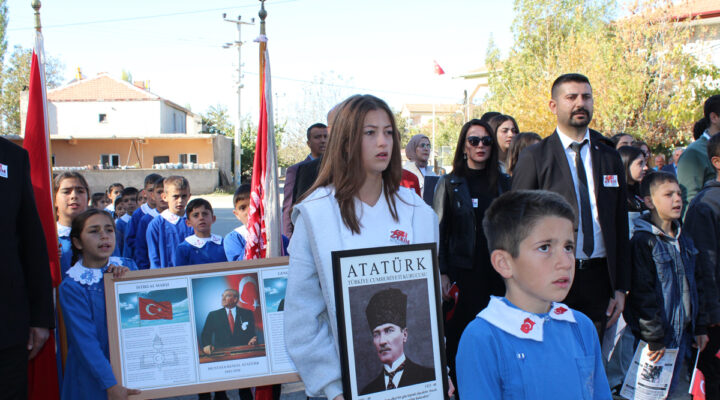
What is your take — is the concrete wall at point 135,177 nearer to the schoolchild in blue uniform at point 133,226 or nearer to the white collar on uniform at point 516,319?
the schoolchild in blue uniform at point 133,226

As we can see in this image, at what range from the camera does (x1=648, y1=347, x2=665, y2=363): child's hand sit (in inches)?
152

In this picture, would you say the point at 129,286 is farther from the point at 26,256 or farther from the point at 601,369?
the point at 601,369

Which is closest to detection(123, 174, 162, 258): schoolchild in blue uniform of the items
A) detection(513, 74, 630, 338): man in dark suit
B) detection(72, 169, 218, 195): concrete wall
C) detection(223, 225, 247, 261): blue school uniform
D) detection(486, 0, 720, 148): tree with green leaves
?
detection(223, 225, 247, 261): blue school uniform

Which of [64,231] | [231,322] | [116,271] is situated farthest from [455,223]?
[64,231]

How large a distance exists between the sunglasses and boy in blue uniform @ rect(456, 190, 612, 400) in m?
2.22

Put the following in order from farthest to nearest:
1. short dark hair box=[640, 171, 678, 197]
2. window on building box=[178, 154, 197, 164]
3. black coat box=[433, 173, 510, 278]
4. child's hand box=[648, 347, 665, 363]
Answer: window on building box=[178, 154, 197, 164]
black coat box=[433, 173, 510, 278]
short dark hair box=[640, 171, 678, 197]
child's hand box=[648, 347, 665, 363]

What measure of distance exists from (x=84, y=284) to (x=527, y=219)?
9.59 ft

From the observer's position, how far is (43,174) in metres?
3.84

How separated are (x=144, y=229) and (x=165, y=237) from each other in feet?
3.10

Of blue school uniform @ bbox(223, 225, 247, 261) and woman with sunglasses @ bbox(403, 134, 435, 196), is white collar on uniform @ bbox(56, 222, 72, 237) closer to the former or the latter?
blue school uniform @ bbox(223, 225, 247, 261)

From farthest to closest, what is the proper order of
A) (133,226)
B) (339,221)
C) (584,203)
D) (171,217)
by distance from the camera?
(133,226), (171,217), (584,203), (339,221)

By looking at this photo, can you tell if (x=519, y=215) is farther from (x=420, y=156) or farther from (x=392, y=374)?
(x=420, y=156)

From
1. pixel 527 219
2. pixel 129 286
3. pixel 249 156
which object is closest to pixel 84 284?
pixel 129 286

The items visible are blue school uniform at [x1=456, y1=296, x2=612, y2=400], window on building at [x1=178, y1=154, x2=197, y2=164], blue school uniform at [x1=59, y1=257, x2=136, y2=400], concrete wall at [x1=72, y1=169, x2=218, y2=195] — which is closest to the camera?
blue school uniform at [x1=456, y1=296, x2=612, y2=400]
